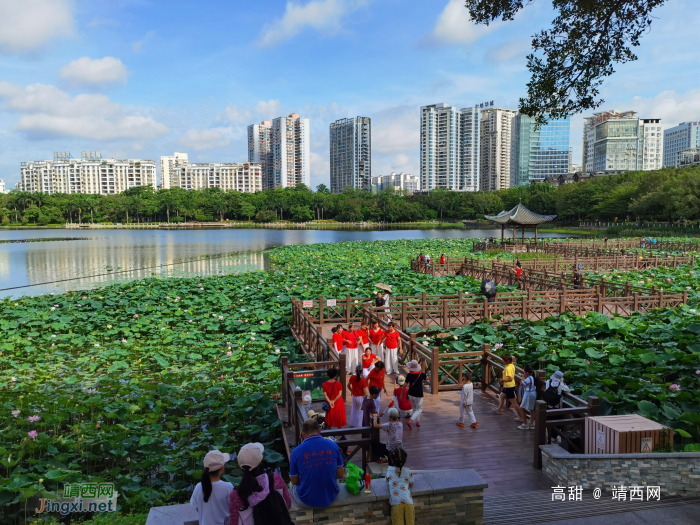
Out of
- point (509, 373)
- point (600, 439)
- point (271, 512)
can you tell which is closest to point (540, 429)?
point (600, 439)

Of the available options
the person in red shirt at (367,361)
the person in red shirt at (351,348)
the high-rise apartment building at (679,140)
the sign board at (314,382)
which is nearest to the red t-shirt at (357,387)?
the sign board at (314,382)

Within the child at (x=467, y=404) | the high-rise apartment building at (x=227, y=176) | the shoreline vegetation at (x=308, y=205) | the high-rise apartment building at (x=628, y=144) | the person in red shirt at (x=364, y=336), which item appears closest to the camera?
the child at (x=467, y=404)

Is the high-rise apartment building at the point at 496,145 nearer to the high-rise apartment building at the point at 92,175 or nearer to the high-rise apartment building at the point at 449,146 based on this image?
the high-rise apartment building at the point at 449,146

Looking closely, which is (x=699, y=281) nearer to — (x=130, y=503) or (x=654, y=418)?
(x=654, y=418)

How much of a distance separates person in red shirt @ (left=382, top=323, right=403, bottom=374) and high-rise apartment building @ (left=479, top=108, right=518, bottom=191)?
555ft

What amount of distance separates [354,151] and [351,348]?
7181 inches

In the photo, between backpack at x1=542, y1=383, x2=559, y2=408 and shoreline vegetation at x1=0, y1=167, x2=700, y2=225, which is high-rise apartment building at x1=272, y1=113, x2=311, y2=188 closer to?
shoreline vegetation at x1=0, y1=167, x2=700, y2=225

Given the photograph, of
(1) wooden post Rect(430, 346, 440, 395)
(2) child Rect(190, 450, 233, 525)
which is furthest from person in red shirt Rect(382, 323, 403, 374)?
(2) child Rect(190, 450, 233, 525)

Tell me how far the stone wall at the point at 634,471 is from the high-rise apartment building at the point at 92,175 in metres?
186

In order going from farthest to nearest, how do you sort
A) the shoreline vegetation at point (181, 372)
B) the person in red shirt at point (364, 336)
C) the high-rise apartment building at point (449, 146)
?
the high-rise apartment building at point (449, 146) < the person in red shirt at point (364, 336) < the shoreline vegetation at point (181, 372)

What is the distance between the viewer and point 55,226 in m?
98.6

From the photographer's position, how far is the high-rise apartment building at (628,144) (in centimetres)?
15038

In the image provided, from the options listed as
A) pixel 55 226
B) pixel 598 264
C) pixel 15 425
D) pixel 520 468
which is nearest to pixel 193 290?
pixel 15 425

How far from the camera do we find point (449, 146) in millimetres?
168500
